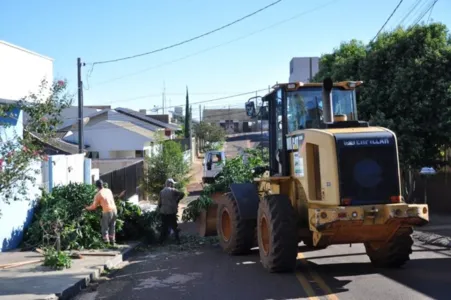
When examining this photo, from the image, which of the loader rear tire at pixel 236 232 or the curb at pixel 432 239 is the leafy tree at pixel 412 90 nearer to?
the curb at pixel 432 239

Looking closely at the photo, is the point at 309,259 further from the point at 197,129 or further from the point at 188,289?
the point at 197,129

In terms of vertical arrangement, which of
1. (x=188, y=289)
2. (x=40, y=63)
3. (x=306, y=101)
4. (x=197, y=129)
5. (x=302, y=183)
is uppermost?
(x=197, y=129)

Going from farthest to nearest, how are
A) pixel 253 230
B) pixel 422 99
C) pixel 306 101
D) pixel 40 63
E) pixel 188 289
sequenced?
pixel 422 99, pixel 40 63, pixel 253 230, pixel 306 101, pixel 188 289

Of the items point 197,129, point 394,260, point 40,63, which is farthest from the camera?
point 197,129

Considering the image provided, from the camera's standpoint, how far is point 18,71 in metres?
13.4

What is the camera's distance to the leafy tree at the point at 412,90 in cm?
1903

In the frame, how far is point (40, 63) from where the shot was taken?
14641 mm

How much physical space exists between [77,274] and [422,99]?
13.1m

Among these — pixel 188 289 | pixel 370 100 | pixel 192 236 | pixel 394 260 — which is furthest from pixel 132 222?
pixel 370 100

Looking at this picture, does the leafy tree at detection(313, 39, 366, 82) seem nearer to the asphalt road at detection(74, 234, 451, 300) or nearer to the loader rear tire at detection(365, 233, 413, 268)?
the asphalt road at detection(74, 234, 451, 300)

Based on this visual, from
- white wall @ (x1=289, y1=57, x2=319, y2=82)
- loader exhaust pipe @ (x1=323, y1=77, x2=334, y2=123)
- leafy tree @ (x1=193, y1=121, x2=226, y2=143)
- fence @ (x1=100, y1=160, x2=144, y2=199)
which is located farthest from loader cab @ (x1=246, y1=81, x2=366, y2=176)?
leafy tree @ (x1=193, y1=121, x2=226, y2=143)

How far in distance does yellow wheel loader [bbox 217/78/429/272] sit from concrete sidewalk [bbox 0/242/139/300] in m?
3.40

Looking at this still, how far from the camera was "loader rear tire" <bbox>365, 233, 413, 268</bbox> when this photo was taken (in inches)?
416

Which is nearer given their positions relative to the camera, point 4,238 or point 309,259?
point 309,259
